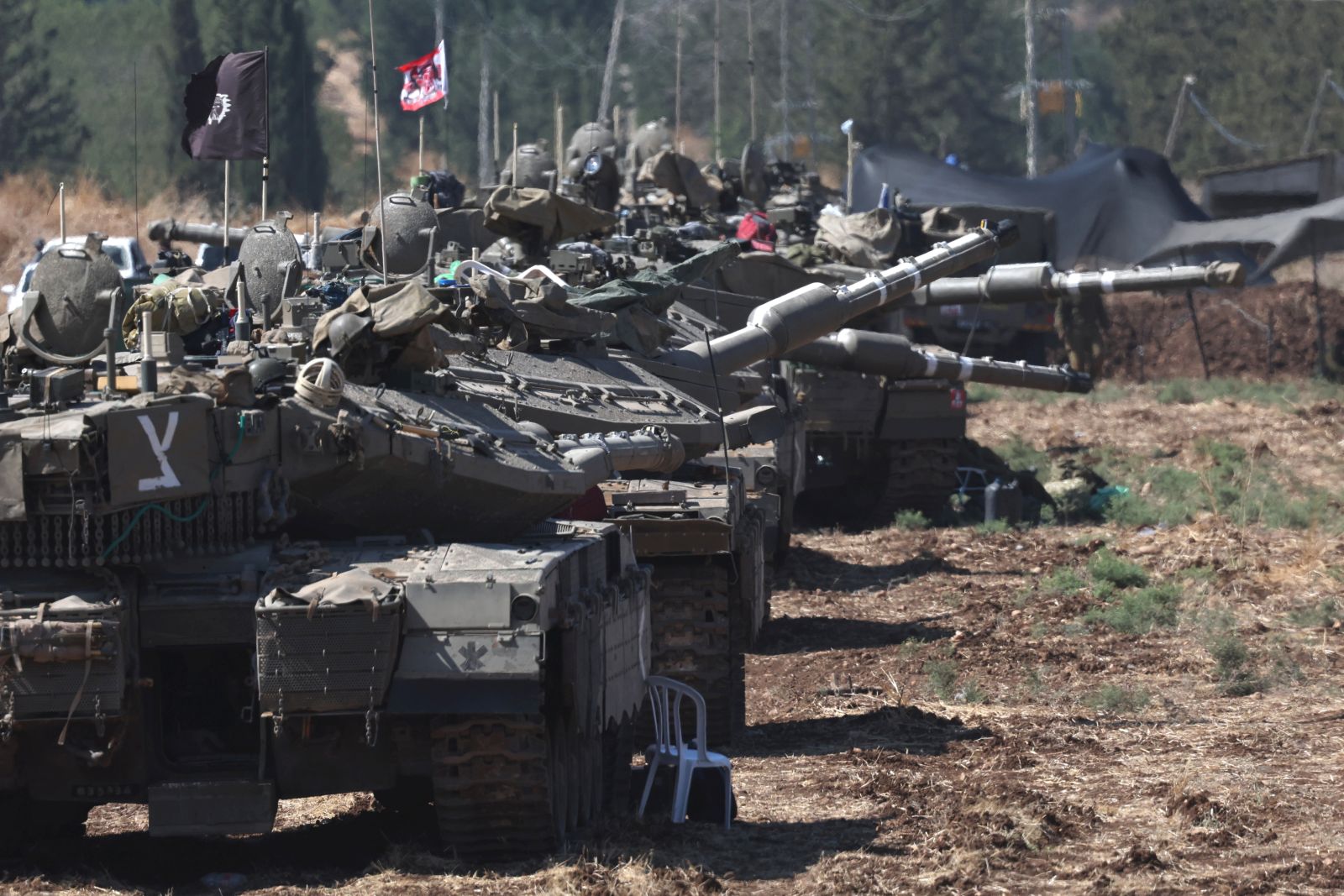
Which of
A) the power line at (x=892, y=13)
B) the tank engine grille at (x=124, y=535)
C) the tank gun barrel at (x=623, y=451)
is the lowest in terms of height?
the tank engine grille at (x=124, y=535)

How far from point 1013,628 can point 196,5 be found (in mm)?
31883

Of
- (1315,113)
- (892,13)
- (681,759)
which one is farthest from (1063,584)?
(892,13)

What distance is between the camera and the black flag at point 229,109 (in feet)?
46.5

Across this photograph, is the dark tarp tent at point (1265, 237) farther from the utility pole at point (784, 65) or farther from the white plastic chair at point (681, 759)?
the white plastic chair at point (681, 759)

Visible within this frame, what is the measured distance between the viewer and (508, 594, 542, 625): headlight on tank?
28.0 feet

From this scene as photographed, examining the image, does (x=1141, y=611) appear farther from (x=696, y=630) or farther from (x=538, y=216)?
(x=538, y=216)

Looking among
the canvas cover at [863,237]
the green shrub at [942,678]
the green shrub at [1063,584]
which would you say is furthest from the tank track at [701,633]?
the canvas cover at [863,237]

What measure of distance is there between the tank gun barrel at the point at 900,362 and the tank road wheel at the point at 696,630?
8.85 meters

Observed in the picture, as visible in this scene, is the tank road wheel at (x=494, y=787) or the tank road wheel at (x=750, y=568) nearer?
the tank road wheel at (x=494, y=787)

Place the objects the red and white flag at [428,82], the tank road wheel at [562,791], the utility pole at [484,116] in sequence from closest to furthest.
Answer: the tank road wheel at [562,791], the red and white flag at [428,82], the utility pole at [484,116]

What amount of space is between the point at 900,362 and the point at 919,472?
1787mm

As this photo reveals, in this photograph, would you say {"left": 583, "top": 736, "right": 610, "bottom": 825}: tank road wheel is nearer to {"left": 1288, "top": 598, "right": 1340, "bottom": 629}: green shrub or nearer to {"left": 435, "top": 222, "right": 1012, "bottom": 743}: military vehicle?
{"left": 435, "top": 222, "right": 1012, "bottom": 743}: military vehicle

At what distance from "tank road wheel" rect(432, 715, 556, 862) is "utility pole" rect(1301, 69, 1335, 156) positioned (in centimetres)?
4565

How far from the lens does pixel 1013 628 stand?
55.1 ft
